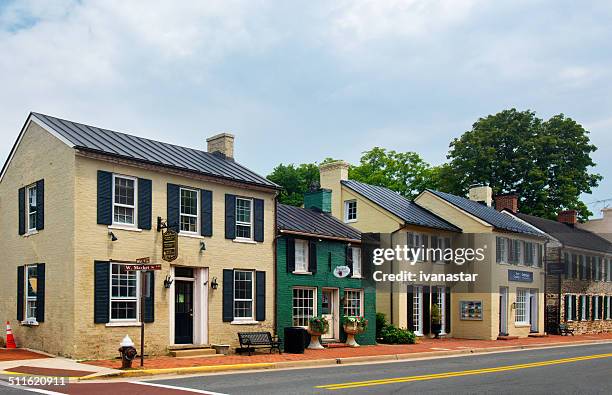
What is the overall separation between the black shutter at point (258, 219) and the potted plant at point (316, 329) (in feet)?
11.7

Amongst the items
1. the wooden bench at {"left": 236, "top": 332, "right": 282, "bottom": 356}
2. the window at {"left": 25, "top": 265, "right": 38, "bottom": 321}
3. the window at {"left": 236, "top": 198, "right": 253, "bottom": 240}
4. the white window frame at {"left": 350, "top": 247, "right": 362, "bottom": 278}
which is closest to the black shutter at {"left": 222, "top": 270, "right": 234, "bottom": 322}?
the wooden bench at {"left": 236, "top": 332, "right": 282, "bottom": 356}

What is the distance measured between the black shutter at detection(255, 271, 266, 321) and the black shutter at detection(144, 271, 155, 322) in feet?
14.7

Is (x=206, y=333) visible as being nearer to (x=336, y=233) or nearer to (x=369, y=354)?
(x=369, y=354)

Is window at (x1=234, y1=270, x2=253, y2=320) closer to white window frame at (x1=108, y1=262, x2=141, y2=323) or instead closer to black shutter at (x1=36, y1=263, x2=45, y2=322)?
white window frame at (x1=108, y1=262, x2=141, y2=323)

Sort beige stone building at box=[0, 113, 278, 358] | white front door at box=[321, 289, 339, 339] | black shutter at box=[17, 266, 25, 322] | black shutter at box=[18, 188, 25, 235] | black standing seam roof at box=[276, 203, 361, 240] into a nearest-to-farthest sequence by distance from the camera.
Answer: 1. beige stone building at box=[0, 113, 278, 358]
2. black shutter at box=[17, 266, 25, 322]
3. black shutter at box=[18, 188, 25, 235]
4. black standing seam roof at box=[276, 203, 361, 240]
5. white front door at box=[321, 289, 339, 339]

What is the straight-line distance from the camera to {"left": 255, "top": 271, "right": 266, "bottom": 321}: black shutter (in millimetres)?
24719

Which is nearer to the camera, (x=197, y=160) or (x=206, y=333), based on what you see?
(x=206, y=333)

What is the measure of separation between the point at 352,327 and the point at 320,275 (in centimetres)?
236

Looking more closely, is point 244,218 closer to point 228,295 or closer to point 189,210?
point 189,210

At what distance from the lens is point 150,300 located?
21.2 meters

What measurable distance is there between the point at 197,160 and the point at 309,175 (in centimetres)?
3271

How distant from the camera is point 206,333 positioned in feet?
75.0

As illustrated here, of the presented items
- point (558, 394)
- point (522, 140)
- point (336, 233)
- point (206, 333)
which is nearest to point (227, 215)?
point (206, 333)

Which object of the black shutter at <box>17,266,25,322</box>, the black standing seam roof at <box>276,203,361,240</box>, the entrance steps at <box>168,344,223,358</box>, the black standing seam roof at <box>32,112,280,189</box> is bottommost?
the entrance steps at <box>168,344,223,358</box>
